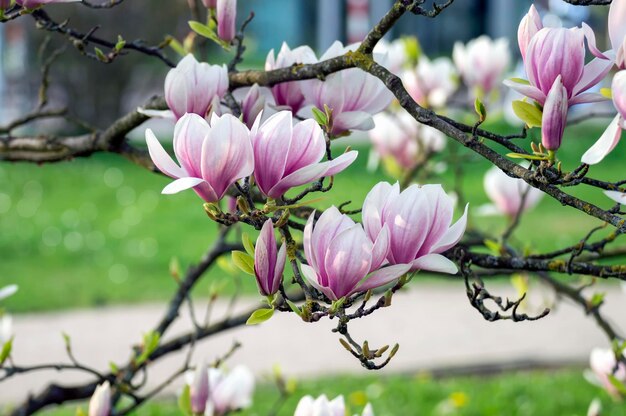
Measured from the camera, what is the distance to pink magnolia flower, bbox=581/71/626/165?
102 centimetres

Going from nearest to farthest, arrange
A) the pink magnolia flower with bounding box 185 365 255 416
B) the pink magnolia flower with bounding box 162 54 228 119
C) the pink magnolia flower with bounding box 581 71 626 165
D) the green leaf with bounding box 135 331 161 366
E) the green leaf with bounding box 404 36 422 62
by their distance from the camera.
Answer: the pink magnolia flower with bounding box 581 71 626 165 → the pink magnolia flower with bounding box 162 54 228 119 → the green leaf with bounding box 135 331 161 366 → the pink magnolia flower with bounding box 185 365 255 416 → the green leaf with bounding box 404 36 422 62

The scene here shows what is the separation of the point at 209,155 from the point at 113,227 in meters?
8.16

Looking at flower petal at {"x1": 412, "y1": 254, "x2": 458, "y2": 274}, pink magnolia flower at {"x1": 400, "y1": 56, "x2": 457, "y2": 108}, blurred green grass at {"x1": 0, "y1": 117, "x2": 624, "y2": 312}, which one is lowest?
blurred green grass at {"x1": 0, "y1": 117, "x2": 624, "y2": 312}

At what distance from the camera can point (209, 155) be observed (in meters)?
1.08

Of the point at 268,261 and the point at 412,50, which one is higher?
the point at 268,261

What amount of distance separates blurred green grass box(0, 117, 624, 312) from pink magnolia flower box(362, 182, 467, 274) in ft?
15.3

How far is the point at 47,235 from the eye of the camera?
855 centimetres

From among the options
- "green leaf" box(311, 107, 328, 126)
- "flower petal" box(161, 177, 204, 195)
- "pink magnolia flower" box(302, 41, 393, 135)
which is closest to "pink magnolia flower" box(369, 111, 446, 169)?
"pink magnolia flower" box(302, 41, 393, 135)

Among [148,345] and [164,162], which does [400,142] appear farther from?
[164,162]

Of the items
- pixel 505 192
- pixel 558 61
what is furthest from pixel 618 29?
pixel 505 192

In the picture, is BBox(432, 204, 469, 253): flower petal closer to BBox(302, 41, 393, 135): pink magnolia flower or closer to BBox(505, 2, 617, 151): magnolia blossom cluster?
BBox(505, 2, 617, 151): magnolia blossom cluster

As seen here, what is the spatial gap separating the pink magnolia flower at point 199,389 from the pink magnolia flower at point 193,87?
0.67 m

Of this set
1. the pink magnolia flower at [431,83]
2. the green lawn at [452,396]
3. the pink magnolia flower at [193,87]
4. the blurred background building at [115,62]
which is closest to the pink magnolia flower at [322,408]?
the pink magnolia flower at [193,87]

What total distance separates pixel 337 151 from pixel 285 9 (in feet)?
26.3
